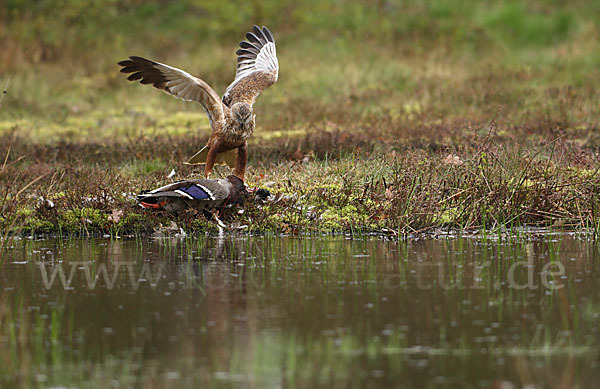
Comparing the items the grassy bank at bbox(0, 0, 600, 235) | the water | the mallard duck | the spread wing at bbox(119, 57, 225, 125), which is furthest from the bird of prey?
the water

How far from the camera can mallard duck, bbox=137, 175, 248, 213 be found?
34.9 ft

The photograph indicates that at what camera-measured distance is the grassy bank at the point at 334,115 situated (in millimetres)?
11031

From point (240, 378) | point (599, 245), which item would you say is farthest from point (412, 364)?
point (599, 245)

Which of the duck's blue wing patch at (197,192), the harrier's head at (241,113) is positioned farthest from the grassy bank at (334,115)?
the harrier's head at (241,113)

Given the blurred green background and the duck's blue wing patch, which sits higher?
the blurred green background

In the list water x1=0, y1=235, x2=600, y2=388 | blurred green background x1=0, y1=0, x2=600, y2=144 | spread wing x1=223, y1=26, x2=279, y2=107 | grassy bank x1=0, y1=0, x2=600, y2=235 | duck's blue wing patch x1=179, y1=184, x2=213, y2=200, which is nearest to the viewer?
water x1=0, y1=235, x2=600, y2=388

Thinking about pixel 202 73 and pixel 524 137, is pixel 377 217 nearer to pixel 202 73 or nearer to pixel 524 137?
pixel 524 137

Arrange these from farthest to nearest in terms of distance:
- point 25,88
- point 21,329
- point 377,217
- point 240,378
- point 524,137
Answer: point 25,88 → point 524,137 → point 377,217 → point 21,329 → point 240,378

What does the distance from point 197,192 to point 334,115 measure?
9.65m

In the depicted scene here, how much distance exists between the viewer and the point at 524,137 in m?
16.4

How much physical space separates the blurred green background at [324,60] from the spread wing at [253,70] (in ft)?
16.8

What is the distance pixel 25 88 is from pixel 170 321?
59.9ft

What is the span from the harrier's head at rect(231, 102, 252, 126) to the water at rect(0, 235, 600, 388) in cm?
195

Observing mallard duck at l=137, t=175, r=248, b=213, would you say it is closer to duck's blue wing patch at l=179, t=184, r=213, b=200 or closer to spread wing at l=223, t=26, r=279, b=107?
duck's blue wing patch at l=179, t=184, r=213, b=200
